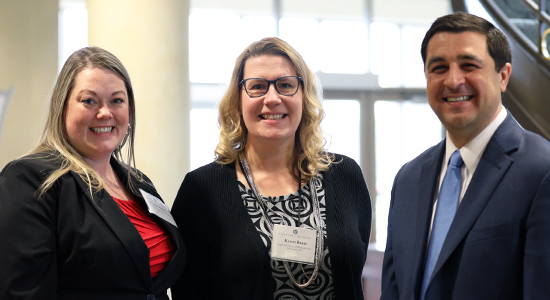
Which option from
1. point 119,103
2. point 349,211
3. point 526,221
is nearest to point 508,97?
point 349,211

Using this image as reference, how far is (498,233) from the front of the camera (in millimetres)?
1447

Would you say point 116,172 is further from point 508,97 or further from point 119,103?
point 508,97

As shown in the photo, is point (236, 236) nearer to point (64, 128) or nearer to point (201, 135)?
point (64, 128)

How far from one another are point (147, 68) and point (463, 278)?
2.60 m

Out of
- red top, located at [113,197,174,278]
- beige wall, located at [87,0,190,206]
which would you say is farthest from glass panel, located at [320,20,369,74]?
red top, located at [113,197,174,278]

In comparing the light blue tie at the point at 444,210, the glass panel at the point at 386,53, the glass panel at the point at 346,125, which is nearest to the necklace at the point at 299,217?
the light blue tie at the point at 444,210

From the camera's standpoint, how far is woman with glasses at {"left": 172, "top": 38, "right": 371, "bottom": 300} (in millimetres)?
2035

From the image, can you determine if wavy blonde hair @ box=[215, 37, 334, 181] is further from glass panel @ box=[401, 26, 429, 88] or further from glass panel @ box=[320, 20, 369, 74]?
glass panel @ box=[401, 26, 429, 88]

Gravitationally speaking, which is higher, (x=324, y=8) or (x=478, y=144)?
(x=324, y=8)

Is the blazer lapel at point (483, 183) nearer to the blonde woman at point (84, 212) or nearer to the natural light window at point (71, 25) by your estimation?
the blonde woman at point (84, 212)

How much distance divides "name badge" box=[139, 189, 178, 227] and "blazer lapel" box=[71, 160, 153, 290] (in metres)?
0.17

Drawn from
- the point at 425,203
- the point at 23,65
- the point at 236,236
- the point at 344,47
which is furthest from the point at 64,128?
the point at 344,47

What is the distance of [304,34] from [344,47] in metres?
0.69

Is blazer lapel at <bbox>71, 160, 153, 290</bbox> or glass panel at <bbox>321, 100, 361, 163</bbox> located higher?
glass panel at <bbox>321, 100, 361, 163</bbox>
